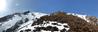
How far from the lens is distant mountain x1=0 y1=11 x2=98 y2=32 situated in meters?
57.3

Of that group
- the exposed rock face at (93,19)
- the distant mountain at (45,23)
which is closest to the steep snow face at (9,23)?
the distant mountain at (45,23)

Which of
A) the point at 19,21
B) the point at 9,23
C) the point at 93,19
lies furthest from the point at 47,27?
the point at 93,19

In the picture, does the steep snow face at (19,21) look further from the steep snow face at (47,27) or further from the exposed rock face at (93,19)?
the exposed rock face at (93,19)

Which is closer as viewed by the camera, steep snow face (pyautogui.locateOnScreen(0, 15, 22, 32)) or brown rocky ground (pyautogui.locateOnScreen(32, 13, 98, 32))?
A: brown rocky ground (pyautogui.locateOnScreen(32, 13, 98, 32))

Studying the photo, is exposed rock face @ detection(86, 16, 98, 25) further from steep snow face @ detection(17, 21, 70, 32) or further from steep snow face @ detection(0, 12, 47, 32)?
steep snow face @ detection(0, 12, 47, 32)

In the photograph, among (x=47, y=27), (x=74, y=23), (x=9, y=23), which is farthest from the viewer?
(x=9, y=23)

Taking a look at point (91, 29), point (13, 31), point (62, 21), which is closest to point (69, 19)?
point (62, 21)

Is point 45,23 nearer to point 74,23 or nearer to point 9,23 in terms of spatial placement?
point 74,23

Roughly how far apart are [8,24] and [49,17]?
962cm

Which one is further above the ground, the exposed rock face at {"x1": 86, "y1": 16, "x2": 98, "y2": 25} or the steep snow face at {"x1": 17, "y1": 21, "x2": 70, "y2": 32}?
the exposed rock face at {"x1": 86, "y1": 16, "x2": 98, "y2": 25}

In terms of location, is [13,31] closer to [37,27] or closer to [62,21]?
[37,27]

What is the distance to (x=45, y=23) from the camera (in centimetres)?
5956

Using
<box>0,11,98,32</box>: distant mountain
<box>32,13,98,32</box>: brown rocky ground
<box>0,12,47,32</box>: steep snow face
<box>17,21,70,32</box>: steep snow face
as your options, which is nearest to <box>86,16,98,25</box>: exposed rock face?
<box>0,11,98,32</box>: distant mountain

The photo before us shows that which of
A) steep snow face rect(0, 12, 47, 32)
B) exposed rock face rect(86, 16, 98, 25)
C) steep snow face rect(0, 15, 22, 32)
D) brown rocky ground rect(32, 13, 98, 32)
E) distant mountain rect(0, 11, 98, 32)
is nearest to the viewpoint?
distant mountain rect(0, 11, 98, 32)
